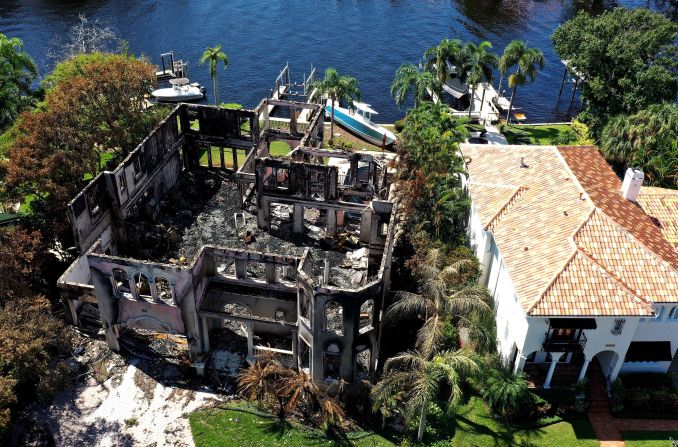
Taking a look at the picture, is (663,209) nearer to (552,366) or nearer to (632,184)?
(632,184)

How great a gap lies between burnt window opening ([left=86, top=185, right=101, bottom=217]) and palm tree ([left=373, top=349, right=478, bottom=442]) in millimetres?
22518

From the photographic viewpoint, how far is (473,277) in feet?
135

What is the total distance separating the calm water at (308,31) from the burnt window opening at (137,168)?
123 feet

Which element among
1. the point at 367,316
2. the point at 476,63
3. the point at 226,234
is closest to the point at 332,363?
the point at 367,316

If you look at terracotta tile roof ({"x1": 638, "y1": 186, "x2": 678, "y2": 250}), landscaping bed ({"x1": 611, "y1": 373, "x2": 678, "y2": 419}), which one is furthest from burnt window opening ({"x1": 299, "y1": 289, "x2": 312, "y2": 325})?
terracotta tile roof ({"x1": 638, "y1": 186, "x2": 678, "y2": 250})

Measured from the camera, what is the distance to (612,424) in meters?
35.5

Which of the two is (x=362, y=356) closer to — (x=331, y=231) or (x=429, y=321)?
(x=429, y=321)

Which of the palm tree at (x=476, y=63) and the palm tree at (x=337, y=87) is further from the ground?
the palm tree at (x=476, y=63)

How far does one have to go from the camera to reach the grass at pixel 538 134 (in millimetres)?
65838

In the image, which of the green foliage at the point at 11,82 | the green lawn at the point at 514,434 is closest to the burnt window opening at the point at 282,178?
the green lawn at the point at 514,434

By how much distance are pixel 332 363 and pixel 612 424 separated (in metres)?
16.7

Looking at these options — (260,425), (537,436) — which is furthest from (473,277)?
(260,425)

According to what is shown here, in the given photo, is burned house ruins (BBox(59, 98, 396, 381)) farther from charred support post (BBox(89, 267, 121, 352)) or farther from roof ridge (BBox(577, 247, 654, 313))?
roof ridge (BBox(577, 247, 654, 313))

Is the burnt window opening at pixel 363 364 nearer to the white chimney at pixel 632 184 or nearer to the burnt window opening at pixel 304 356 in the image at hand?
the burnt window opening at pixel 304 356
